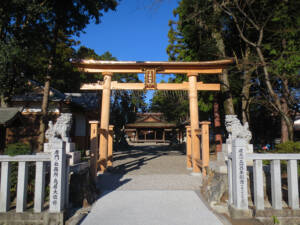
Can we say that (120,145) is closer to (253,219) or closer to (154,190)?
(154,190)

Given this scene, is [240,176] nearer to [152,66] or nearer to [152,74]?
[152,74]

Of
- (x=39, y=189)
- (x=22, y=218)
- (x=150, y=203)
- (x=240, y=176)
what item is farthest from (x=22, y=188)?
(x=240, y=176)

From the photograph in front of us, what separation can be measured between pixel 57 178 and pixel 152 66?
5677mm

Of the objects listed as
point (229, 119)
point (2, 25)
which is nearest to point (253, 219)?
point (229, 119)

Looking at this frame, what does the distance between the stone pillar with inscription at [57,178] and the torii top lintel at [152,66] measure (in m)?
4.73

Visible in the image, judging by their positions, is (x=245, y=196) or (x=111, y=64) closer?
(x=245, y=196)

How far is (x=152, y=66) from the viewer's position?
8.13m

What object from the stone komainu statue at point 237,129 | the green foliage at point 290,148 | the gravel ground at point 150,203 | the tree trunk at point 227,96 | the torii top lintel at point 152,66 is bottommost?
the gravel ground at point 150,203

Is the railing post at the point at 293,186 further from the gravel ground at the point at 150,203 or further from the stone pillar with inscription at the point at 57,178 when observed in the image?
the stone pillar with inscription at the point at 57,178

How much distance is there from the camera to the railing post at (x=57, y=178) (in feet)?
12.0

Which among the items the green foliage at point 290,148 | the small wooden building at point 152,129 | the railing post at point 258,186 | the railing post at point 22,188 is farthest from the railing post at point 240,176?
the small wooden building at point 152,129

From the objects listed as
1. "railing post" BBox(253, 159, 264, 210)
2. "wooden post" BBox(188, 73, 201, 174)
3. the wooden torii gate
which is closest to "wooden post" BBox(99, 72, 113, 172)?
the wooden torii gate

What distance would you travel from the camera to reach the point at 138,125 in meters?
29.3

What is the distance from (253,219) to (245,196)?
42 cm
